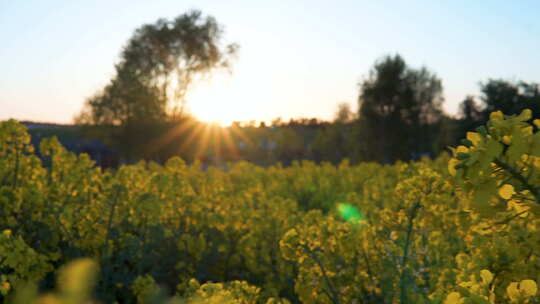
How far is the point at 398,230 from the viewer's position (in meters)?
3.44

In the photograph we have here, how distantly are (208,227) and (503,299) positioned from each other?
401cm

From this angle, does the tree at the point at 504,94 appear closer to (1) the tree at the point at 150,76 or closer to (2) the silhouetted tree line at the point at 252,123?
(2) the silhouetted tree line at the point at 252,123

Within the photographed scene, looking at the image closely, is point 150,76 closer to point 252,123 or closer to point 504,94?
point 252,123

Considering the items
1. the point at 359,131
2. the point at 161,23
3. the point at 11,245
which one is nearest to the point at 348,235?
the point at 11,245

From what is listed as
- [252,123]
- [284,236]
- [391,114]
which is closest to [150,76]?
[252,123]

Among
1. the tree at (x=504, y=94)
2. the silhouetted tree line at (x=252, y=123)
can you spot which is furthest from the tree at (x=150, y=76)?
the tree at (x=504, y=94)

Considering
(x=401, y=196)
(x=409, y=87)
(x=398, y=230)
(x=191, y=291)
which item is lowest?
(x=191, y=291)

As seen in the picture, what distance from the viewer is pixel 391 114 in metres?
23.7

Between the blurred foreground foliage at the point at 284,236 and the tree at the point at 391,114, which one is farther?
the tree at the point at 391,114

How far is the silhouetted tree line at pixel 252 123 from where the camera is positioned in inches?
933

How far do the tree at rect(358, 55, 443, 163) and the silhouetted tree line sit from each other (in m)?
0.04

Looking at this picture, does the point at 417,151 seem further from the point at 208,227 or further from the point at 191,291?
the point at 191,291

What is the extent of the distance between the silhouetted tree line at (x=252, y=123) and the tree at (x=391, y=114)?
44mm

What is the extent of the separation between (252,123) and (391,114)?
20119 millimetres
